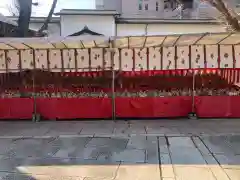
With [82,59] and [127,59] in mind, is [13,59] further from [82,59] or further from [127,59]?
[127,59]

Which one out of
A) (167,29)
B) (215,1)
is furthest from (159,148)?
(167,29)

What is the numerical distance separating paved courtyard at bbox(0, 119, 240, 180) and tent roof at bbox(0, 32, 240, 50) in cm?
233

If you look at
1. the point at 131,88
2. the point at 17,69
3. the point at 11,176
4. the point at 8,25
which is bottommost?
the point at 11,176

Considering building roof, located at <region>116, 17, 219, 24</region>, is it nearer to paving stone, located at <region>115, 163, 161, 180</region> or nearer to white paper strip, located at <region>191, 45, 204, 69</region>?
white paper strip, located at <region>191, 45, 204, 69</region>

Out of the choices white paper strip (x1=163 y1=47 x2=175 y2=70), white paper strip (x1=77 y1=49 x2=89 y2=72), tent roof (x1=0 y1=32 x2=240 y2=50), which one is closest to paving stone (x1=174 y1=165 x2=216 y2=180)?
tent roof (x1=0 y1=32 x2=240 y2=50)

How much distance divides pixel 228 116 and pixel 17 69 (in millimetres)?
6722

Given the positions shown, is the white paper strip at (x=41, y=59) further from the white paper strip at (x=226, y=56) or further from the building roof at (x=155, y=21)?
the building roof at (x=155, y=21)

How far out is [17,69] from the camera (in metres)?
10.1

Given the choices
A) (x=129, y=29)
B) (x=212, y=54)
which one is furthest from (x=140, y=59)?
(x=129, y=29)

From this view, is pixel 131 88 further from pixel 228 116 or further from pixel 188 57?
pixel 228 116

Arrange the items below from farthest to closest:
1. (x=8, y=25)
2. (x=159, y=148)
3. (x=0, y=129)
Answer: (x=8, y=25) < (x=0, y=129) < (x=159, y=148)

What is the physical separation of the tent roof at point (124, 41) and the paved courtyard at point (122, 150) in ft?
7.64

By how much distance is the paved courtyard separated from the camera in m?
5.54

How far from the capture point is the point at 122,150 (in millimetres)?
6859
